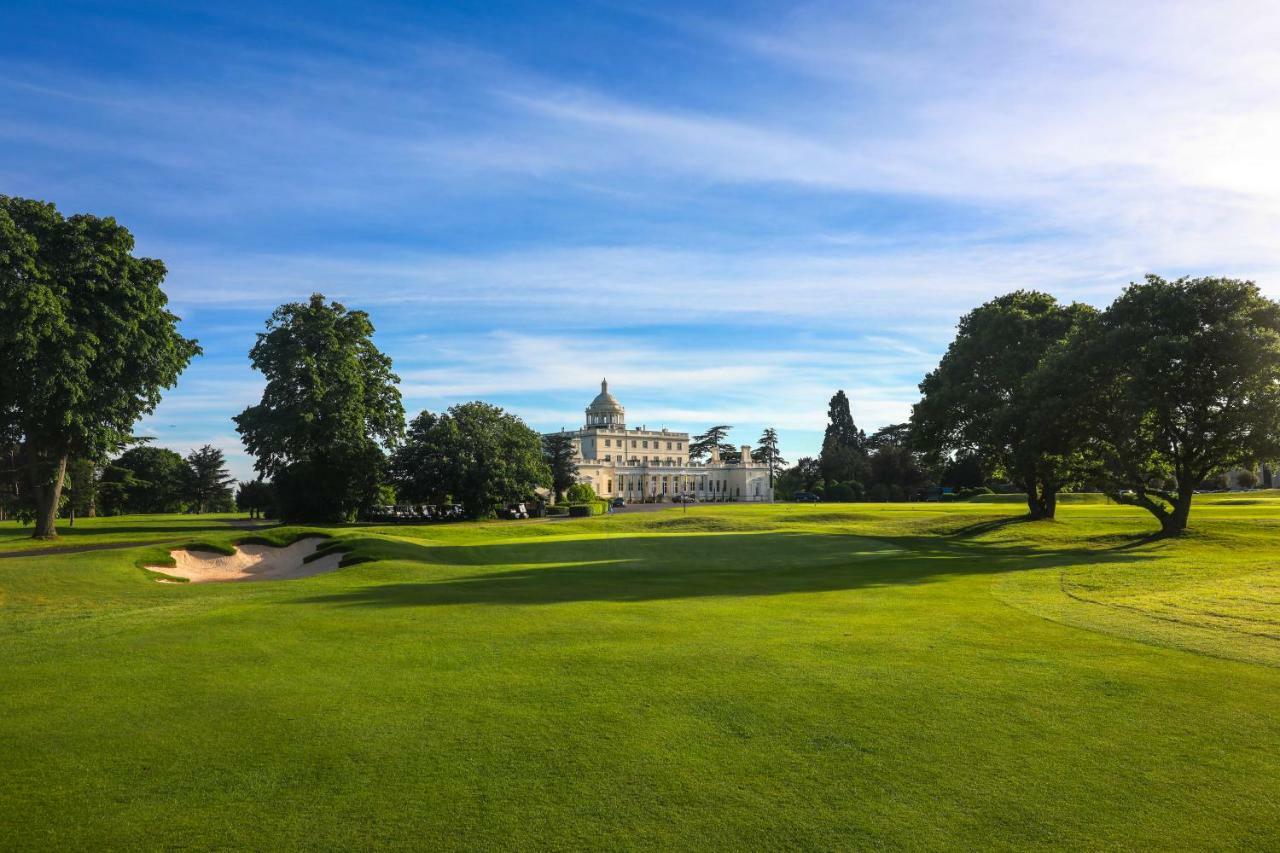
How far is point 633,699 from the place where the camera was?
976 centimetres

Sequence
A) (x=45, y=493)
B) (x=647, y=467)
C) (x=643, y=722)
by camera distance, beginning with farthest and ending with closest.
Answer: (x=647, y=467) < (x=45, y=493) < (x=643, y=722)

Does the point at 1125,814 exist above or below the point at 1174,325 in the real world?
below

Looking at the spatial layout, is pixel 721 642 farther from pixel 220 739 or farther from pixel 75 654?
pixel 75 654

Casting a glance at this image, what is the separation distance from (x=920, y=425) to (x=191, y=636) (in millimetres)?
49812

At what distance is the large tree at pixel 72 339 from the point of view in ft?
113

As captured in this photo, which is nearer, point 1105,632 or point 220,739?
point 220,739

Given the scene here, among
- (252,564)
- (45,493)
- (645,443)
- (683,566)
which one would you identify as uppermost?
(645,443)

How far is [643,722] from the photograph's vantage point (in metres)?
8.86

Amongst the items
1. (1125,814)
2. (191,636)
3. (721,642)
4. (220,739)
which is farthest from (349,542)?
(1125,814)

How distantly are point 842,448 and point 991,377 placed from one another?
76.1m

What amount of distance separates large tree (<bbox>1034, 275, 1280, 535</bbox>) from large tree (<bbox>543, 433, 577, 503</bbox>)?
76973 mm

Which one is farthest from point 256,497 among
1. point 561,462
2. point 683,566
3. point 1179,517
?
point 1179,517

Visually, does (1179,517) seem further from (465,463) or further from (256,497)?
(256,497)

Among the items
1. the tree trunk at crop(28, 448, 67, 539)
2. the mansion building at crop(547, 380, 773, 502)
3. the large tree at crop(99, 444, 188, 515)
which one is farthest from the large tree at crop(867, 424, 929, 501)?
the tree trunk at crop(28, 448, 67, 539)
